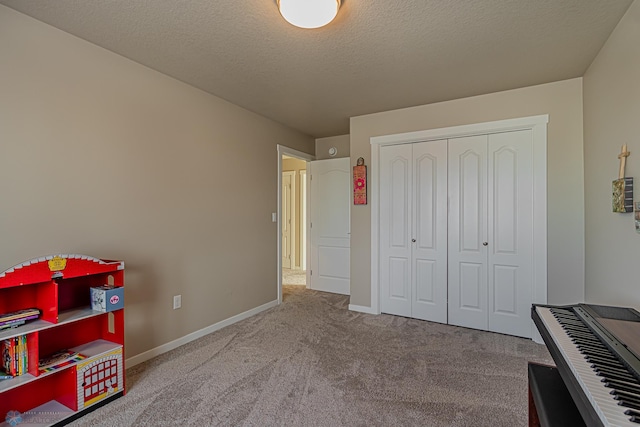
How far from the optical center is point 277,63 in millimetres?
2510

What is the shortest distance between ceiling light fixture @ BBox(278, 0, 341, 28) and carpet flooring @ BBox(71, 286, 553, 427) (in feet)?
7.57

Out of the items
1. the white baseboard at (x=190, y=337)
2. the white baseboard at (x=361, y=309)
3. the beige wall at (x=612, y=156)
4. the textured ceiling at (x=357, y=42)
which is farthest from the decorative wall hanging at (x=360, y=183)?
the beige wall at (x=612, y=156)

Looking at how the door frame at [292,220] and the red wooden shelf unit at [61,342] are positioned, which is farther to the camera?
the door frame at [292,220]

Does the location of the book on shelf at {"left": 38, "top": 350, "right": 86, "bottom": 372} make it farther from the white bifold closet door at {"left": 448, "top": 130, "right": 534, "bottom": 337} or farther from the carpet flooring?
the white bifold closet door at {"left": 448, "top": 130, "right": 534, "bottom": 337}

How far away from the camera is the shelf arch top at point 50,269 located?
1.62m

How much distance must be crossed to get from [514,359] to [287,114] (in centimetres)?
339

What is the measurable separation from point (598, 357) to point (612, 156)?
1758 millimetres

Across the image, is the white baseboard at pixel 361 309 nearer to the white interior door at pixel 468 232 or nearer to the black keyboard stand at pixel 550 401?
the white interior door at pixel 468 232

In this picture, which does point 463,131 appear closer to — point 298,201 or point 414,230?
point 414,230

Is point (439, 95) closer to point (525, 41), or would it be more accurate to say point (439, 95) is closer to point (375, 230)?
point (525, 41)

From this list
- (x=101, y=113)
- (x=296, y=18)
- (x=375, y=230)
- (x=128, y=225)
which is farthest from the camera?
(x=375, y=230)

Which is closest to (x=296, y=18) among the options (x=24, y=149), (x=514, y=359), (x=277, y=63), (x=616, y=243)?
(x=277, y=63)

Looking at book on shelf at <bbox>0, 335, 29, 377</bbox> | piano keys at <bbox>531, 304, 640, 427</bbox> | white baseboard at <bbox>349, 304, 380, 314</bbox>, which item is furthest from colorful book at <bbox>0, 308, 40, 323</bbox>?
white baseboard at <bbox>349, 304, 380, 314</bbox>

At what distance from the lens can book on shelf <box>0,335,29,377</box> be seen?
5.46ft
